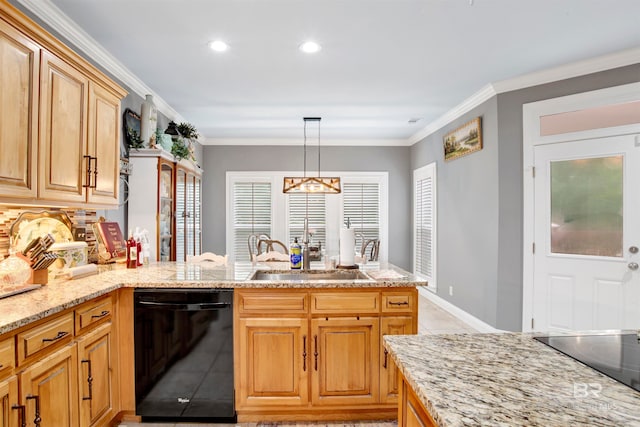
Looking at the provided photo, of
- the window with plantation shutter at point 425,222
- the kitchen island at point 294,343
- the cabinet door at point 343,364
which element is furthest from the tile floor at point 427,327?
the window with plantation shutter at point 425,222

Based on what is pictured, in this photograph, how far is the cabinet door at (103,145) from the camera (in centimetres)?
235

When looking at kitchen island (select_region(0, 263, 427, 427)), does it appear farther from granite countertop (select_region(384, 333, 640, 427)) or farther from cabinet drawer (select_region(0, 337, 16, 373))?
granite countertop (select_region(384, 333, 640, 427))

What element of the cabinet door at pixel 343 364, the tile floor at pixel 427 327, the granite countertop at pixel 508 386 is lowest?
the tile floor at pixel 427 327

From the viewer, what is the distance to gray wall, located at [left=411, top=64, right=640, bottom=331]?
3582 millimetres

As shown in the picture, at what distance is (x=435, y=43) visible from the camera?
115 inches

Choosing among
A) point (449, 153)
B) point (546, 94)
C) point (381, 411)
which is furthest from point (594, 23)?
point (381, 411)

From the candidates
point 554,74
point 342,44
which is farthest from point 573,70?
point 342,44

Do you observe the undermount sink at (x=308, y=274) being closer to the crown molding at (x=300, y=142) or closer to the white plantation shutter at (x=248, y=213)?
the white plantation shutter at (x=248, y=213)

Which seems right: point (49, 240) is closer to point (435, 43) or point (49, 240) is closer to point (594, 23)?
Result: point (435, 43)

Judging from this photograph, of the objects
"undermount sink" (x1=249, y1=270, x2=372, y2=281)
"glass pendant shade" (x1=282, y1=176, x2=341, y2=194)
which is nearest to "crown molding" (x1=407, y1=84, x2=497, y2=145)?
"glass pendant shade" (x1=282, y1=176, x2=341, y2=194)

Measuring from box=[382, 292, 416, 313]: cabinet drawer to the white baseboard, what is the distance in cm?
204

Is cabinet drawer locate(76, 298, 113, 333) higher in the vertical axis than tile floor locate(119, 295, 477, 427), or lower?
higher

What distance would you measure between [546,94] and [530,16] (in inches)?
50.0

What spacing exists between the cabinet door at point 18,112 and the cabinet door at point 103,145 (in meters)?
0.46
